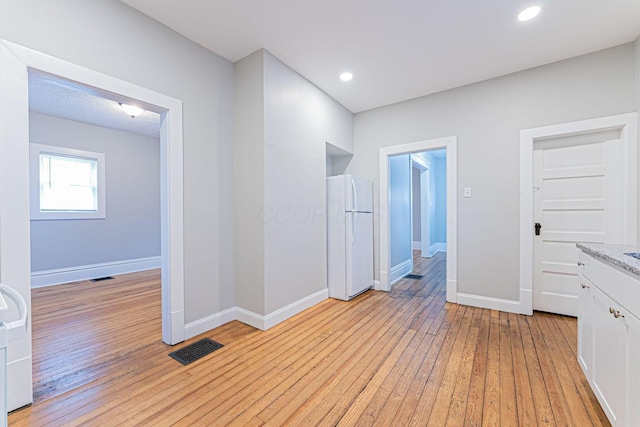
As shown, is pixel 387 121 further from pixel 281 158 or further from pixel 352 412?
pixel 352 412

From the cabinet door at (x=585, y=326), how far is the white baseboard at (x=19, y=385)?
10.6 feet

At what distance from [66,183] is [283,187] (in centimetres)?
412

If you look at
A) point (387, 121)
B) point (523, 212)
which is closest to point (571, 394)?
point (523, 212)

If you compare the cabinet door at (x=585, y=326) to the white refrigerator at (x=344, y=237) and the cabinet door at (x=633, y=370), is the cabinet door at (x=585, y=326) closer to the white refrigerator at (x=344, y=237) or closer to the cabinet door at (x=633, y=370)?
the cabinet door at (x=633, y=370)

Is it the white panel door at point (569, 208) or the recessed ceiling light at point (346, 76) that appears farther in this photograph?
the recessed ceiling light at point (346, 76)

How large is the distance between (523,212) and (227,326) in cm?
333

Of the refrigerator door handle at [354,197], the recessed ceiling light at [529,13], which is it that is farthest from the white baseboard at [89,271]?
the recessed ceiling light at [529,13]

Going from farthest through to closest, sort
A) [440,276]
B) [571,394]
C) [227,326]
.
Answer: [440,276], [227,326], [571,394]

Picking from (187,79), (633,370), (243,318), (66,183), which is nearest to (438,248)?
(243,318)

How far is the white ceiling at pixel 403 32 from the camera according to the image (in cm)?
207

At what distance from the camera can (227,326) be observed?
2.65 meters

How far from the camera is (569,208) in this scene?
9.35 feet

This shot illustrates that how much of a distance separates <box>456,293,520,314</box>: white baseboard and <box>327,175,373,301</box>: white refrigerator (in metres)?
1.25

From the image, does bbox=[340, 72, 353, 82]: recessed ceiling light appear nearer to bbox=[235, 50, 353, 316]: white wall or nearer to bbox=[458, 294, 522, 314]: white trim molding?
bbox=[235, 50, 353, 316]: white wall
